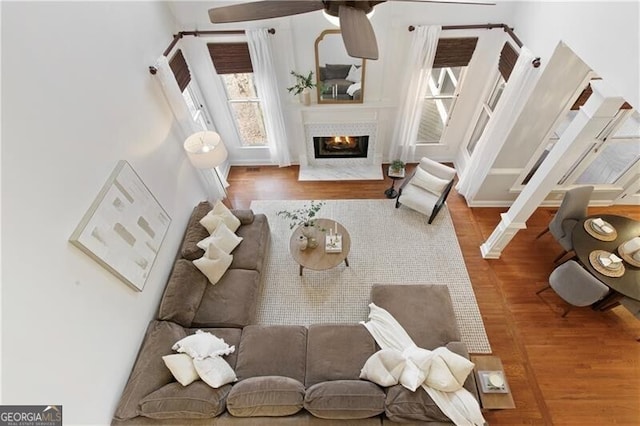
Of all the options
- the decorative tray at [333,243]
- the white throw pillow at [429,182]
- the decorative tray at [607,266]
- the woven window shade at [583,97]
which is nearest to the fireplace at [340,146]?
the white throw pillow at [429,182]

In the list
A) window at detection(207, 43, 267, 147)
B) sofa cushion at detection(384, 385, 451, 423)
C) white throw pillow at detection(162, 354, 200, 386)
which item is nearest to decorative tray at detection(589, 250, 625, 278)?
sofa cushion at detection(384, 385, 451, 423)

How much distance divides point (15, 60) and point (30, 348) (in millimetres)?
1724

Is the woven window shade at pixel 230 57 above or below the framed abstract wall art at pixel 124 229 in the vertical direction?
above

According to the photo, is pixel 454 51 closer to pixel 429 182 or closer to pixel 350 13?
pixel 429 182

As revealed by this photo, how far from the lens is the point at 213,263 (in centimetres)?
336

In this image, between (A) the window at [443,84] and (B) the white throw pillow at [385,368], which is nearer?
(B) the white throw pillow at [385,368]

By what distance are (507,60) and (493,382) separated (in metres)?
3.38

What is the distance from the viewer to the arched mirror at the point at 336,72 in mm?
3838

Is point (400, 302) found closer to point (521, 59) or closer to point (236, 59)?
point (521, 59)

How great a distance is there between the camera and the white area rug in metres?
3.57

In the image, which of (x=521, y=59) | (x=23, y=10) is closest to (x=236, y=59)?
(x=23, y=10)

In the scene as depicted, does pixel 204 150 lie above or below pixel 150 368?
above

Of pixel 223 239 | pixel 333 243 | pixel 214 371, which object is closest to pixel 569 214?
pixel 333 243

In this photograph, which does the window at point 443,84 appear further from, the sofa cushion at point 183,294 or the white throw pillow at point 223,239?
the sofa cushion at point 183,294
